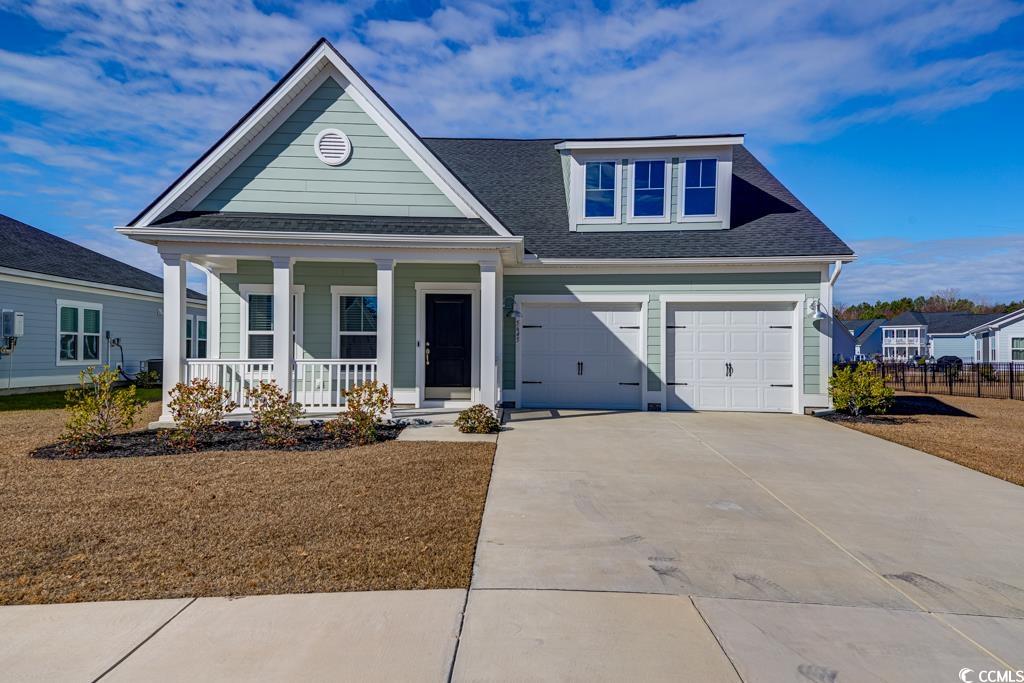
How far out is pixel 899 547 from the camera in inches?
165

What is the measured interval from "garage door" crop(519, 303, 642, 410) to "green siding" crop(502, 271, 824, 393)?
326 millimetres

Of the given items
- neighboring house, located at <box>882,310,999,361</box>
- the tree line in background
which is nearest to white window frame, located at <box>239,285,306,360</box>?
neighboring house, located at <box>882,310,999,361</box>

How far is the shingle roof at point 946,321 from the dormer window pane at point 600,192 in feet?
139

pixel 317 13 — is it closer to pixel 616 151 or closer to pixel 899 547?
pixel 616 151

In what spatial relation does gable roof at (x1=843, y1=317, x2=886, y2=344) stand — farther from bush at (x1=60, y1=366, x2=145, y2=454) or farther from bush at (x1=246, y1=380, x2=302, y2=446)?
bush at (x1=60, y1=366, x2=145, y2=454)

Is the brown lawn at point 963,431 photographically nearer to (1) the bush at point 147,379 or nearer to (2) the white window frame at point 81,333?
(1) the bush at point 147,379

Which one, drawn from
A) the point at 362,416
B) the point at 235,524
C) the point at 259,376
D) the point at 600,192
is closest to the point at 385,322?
the point at 362,416

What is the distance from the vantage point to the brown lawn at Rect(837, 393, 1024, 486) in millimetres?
7266

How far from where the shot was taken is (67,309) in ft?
53.2

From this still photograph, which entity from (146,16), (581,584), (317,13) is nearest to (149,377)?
(146,16)

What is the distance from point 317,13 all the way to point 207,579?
9.77 metres

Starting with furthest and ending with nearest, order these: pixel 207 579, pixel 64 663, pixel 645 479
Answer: pixel 645 479, pixel 207 579, pixel 64 663
